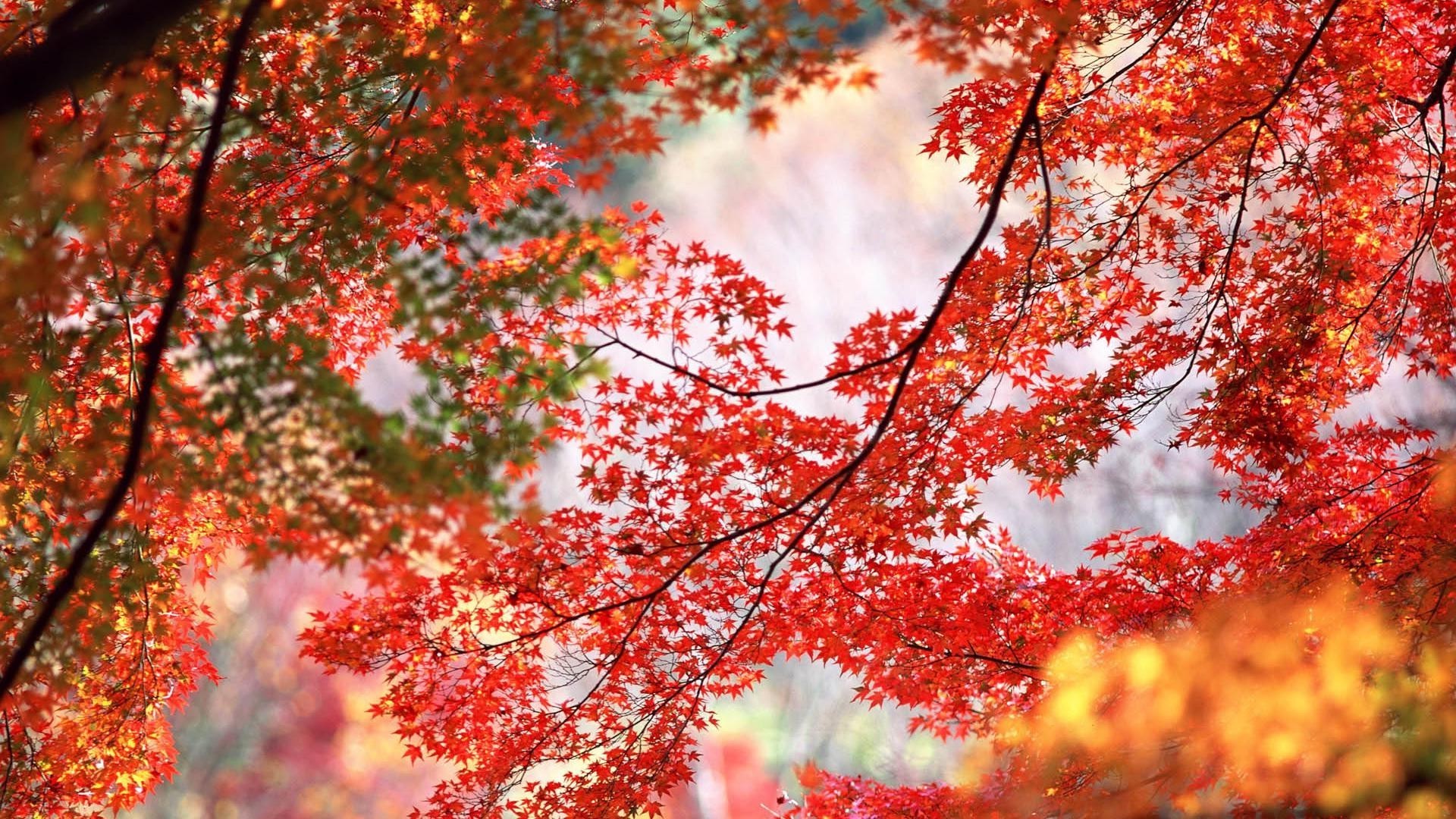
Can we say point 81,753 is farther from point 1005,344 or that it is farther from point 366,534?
point 1005,344

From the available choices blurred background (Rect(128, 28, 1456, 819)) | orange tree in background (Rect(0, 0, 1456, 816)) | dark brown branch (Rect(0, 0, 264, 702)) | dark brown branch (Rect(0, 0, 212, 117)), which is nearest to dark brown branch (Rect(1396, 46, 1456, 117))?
orange tree in background (Rect(0, 0, 1456, 816))

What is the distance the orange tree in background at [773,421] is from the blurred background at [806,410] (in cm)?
588

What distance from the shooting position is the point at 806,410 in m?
13.6

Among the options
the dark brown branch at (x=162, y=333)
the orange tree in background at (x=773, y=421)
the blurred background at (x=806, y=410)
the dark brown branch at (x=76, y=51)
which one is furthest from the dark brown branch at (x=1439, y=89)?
the blurred background at (x=806, y=410)

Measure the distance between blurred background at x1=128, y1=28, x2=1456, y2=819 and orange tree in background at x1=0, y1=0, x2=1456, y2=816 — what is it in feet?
19.3

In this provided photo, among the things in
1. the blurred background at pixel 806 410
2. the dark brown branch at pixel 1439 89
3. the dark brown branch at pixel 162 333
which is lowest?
the dark brown branch at pixel 162 333

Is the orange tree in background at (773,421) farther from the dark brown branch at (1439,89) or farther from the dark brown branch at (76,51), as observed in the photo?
the dark brown branch at (76,51)

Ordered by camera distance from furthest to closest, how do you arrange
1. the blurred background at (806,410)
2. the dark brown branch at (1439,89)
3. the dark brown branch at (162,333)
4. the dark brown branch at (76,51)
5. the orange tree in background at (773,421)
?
the blurred background at (806,410)
the dark brown branch at (1439,89)
the orange tree in background at (773,421)
the dark brown branch at (162,333)
the dark brown branch at (76,51)

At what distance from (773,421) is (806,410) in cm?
938

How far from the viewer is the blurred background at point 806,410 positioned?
1220 cm

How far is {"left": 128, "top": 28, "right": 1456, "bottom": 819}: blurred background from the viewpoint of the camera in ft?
40.0

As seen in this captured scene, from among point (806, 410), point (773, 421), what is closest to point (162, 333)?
point (773, 421)

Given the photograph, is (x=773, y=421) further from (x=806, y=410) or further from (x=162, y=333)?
(x=806, y=410)

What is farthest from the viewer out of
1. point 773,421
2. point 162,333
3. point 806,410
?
point 806,410
